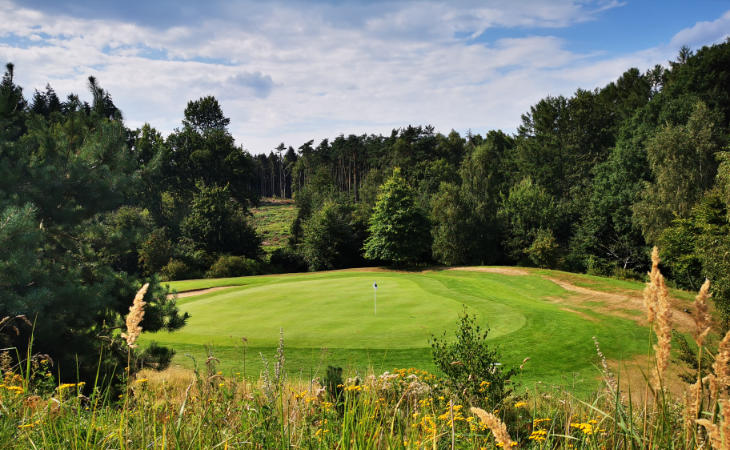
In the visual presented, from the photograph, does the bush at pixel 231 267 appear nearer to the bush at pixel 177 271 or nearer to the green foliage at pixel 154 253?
the bush at pixel 177 271

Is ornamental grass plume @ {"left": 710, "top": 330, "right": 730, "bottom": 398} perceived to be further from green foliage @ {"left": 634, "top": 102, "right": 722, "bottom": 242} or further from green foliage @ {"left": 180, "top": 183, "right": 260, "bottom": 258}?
green foliage @ {"left": 180, "top": 183, "right": 260, "bottom": 258}

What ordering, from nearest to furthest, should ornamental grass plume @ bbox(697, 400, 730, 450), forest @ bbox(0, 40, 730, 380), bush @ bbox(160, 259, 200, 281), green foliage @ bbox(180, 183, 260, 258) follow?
1. ornamental grass plume @ bbox(697, 400, 730, 450)
2. forest @ bbox(0, 40, 730, 380)
3. bush @ bbox(160, 259, 200, 281)
4. green foliage @ bbox(180, 183, 260, 258)

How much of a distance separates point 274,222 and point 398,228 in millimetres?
37300

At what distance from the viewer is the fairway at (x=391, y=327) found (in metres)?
11.3

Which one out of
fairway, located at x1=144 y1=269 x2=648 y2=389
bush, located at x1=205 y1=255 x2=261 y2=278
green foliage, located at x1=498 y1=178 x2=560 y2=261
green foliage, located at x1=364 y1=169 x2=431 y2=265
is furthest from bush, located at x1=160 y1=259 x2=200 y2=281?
green foliage, located at x1=498 y1=178 x2=560 y2=261

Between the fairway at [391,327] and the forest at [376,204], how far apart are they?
3330mm

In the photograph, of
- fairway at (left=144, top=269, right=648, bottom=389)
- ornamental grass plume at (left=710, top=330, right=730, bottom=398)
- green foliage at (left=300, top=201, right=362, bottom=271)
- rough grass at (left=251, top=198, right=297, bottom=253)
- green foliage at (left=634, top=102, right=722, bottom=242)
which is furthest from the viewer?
rough grass at (left=251, top=198, right=297, bottom=253)

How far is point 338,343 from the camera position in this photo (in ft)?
40.9

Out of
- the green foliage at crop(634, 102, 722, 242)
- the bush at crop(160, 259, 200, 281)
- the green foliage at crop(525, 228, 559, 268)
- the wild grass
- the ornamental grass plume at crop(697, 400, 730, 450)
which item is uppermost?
the green foliage at crop(634, 102, 722, 242)

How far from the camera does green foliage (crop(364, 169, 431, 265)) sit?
3472 cm

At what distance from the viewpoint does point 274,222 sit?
222ft

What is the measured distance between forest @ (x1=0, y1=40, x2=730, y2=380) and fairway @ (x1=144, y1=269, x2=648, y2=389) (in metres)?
3.33

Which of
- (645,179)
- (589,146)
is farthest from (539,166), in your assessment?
(645,179)

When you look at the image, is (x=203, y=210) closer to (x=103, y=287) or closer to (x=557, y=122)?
(x=103, y=287)
